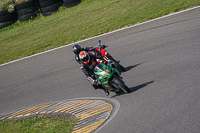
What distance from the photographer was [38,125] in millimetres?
8914

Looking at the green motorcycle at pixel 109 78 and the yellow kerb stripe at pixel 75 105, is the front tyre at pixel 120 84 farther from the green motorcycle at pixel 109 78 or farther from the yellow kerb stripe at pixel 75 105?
the yellow kerb stripe at pixel 75 105

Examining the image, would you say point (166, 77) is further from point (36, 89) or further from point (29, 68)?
point (29, 68)

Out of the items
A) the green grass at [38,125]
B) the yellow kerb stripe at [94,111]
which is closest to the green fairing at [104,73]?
the yellow kerb stripe at [94,111]

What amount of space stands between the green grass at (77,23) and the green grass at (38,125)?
8.28 m

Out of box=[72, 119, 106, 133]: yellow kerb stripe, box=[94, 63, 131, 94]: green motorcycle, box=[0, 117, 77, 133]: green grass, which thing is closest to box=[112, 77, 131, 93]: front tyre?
box=[94, 63, 131, 94]: green motorcycle

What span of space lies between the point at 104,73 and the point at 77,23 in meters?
12.6

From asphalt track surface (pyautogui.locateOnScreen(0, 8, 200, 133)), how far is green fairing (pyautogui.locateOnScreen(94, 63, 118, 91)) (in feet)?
1.79

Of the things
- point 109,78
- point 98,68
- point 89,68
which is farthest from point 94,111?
point 89,68

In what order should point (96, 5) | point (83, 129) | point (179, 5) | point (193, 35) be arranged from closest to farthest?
1. point (83, 129)
2. point (193, 35)
3. point (179, 5)
4. point (96, 5)

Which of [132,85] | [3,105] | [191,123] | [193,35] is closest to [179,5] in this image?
[193,35]

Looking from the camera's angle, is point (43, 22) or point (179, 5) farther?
point (43, 22)

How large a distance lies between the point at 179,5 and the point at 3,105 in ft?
33.0

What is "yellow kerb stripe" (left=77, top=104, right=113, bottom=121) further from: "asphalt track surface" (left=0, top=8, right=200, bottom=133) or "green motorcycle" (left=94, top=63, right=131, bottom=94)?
"green motorcycle" (left=94, top=63, right=131, bottom=94)

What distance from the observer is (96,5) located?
77.0ft
